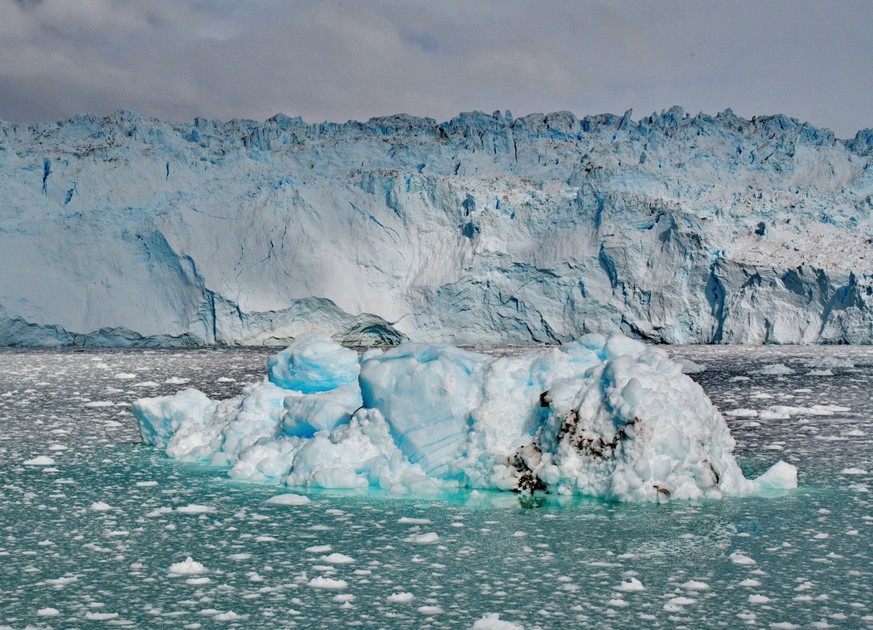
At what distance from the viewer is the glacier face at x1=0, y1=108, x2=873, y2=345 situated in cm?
2308

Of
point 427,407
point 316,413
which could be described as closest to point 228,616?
point 427,407

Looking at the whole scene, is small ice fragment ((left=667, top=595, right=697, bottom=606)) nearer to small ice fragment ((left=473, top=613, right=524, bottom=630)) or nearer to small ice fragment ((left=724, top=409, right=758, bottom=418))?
small ice fragment ((left=473, top=613, right=524, bottom=630))

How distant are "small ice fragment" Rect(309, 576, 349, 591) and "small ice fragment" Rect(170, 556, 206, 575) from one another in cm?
52

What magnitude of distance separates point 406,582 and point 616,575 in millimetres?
895

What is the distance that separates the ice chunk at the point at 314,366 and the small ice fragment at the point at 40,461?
1.98 m

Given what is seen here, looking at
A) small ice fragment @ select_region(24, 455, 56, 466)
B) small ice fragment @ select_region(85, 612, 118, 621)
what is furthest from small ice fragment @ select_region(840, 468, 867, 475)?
small ice fragment @ select_region(24, 455, 56, 466)

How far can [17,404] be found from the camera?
10.0 metres

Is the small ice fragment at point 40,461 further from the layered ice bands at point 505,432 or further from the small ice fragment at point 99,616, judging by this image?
A: the small ice fragment at point 99,616

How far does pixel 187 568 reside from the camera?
364 cm

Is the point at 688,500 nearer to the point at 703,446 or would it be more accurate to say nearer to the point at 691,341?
the point at 703,446

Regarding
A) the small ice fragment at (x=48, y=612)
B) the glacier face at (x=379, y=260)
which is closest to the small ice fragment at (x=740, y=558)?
the small ice fragment at (x=48, y=612)

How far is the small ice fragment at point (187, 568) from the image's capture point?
142 inches

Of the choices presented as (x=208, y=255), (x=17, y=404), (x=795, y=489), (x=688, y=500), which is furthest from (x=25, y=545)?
(x=208, y=255)

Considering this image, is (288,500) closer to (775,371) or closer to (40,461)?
(40,461)
